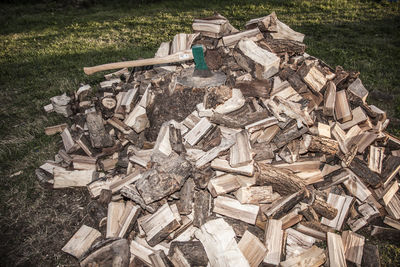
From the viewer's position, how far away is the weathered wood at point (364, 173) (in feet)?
9.69

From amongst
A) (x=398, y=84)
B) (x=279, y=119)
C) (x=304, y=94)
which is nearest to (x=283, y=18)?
(x=398, y=84)

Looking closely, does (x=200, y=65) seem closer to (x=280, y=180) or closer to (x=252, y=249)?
(x=280, y=180)

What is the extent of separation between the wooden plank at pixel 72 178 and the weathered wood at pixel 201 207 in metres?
1.56

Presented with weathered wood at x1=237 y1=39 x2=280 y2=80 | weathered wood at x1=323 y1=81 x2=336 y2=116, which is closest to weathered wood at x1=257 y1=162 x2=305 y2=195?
weathered wood at x1=323 y1=81 x2=336 y2=116

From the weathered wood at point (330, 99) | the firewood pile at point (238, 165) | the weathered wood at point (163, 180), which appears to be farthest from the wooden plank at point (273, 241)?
the weathered wood at point (330, 99)

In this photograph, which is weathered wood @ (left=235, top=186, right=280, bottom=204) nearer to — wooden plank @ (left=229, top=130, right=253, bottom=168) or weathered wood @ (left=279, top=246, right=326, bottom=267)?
wooden plank @ (left=229, top=130, right=253, bottom=168)

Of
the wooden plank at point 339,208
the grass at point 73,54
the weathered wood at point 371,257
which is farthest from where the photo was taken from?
the grass at point 73,54

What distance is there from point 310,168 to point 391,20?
358 inches

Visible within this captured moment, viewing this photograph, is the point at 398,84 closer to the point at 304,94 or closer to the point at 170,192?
the point at 304,94

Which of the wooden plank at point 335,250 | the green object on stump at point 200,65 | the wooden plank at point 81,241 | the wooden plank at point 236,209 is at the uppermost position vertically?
the green object on stump at point 200,65

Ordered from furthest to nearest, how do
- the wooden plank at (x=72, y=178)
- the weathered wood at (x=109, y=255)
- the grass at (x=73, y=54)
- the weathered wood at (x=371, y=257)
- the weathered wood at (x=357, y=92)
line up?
the weathered wood at (x=357, y=92), the wooden plank at (x=72, y=178), the grass at (x=73, y=54), the weathered wood at (x=371, y=257), the weathered wood at (x=109, y=255)

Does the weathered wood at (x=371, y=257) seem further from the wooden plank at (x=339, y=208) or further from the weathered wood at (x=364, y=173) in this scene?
the weathered wood at (x=364, y=173)

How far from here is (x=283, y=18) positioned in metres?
8.52

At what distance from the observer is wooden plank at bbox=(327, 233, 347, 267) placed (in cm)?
237
